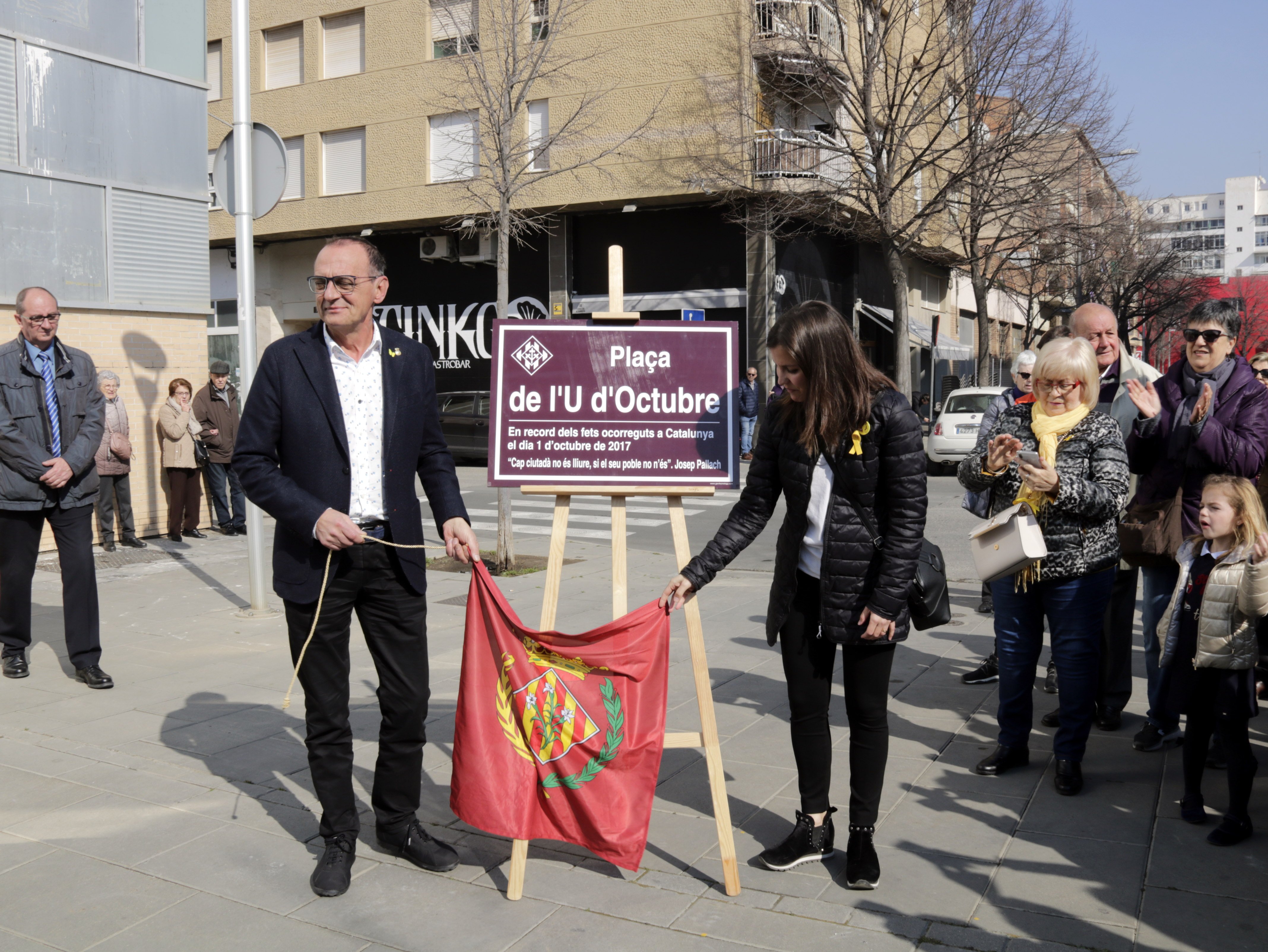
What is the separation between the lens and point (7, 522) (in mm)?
6109

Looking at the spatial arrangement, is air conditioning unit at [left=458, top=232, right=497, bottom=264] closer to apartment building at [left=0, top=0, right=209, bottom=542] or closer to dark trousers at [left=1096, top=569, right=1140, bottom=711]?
apartment building at [left=0, top=0, right=209, bottom=542]

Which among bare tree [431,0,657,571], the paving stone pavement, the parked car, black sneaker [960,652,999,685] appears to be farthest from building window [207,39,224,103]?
black sneaker [960,652,999,685]

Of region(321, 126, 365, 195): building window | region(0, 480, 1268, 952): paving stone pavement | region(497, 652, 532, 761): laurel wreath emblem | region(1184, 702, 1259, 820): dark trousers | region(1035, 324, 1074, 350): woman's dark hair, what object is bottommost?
region(0, 480, 1268, 952): paving stone pavement

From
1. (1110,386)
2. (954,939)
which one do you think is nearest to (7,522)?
(954,939)

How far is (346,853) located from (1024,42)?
75.5 ft

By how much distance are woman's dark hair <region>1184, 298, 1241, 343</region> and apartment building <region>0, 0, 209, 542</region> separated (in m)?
10.2

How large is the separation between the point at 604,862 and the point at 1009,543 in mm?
2006

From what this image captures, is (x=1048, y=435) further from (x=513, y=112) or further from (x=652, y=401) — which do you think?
(x=513, y=112)

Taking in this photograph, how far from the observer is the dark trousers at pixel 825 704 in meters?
3.71

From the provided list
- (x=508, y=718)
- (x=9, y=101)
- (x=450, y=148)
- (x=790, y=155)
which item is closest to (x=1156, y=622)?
(x=508, y=718)

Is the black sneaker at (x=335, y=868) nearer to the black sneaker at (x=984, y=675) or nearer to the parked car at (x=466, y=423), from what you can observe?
the black sneaker at (x=984, y=675)

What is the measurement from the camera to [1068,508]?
4.35m

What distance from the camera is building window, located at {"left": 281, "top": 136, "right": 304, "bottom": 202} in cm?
2936

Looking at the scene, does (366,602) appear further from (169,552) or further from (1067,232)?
(1067,232)
